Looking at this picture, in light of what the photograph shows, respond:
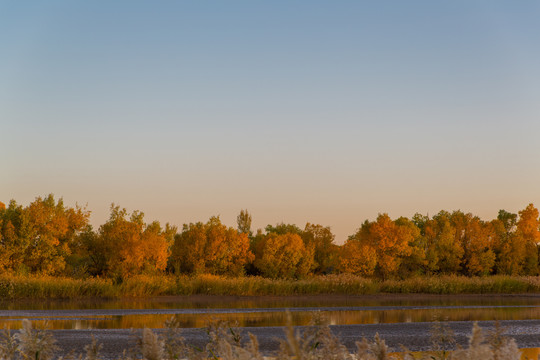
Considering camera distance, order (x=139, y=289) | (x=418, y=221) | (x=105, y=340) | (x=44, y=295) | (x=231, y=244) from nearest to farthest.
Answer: (x=105, y=340) < (x=44, y=295) < (x=139, y=289) < (x=231, y=244) < (x=418, y=221)

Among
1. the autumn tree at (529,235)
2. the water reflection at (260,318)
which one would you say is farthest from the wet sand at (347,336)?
the autumn tree at (529,235)

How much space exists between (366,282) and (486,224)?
27754 millimetres

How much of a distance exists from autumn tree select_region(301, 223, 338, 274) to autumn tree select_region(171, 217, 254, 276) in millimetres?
11769

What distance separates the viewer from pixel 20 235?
156 ft

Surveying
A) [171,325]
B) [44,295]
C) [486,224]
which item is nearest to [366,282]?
[44,295]

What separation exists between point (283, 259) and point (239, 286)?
480 inches

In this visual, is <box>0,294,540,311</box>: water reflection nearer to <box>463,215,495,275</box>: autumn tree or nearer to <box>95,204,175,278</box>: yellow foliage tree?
<box>95,204,175,278</box>: yellow foliage tree

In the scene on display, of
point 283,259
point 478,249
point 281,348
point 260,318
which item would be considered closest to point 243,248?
point 283,259

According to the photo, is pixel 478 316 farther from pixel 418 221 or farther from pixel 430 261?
pixel 418 221

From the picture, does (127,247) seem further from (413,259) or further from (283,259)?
(413,259)

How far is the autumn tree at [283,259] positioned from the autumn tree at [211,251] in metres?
1.41

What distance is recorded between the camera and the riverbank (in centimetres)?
4131

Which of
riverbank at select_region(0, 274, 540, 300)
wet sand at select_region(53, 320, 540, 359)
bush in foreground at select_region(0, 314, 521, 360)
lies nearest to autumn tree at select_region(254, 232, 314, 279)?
riverbank at select_region(0, 274, 540, 300)

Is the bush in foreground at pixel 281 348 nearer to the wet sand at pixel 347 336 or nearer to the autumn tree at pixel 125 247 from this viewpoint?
the wet sand at pixel 347 336
